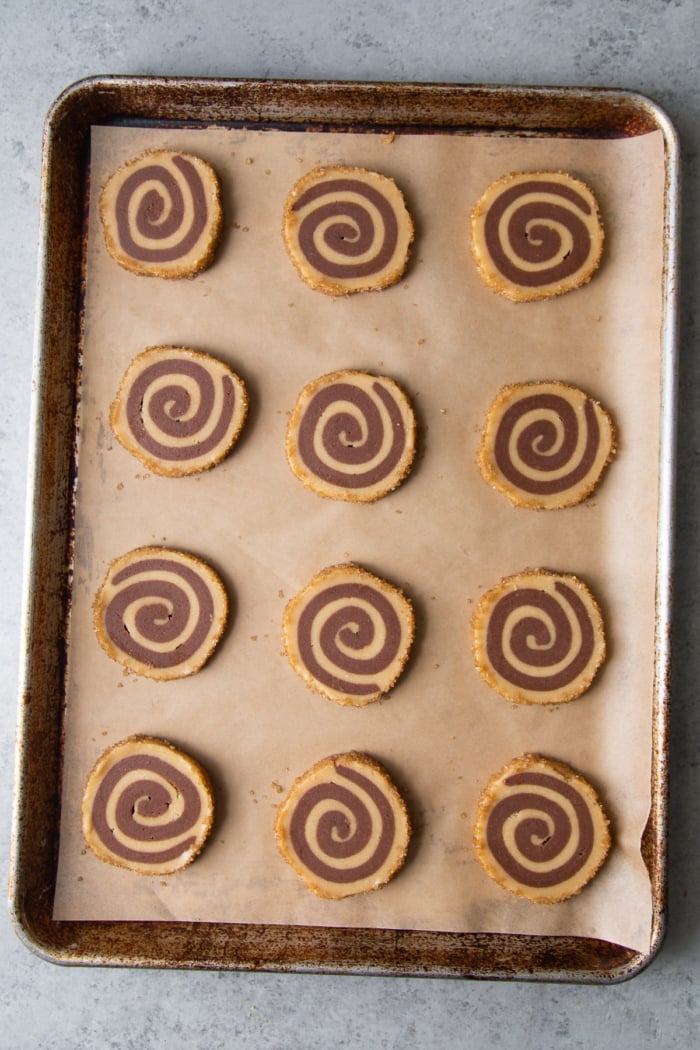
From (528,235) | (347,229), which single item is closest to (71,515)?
(347,229)

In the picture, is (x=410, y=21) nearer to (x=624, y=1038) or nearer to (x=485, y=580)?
(x=485, y=580)

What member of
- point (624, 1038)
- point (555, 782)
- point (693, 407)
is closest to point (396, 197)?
point (693, 407)

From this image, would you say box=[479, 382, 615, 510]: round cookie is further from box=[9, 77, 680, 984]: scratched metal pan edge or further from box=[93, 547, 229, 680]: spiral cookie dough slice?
box=[93, 547, 229, 680]: spiral cookie dough slice

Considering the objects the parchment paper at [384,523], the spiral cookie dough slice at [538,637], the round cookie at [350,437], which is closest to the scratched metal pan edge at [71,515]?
the parchment paper at [384,523]

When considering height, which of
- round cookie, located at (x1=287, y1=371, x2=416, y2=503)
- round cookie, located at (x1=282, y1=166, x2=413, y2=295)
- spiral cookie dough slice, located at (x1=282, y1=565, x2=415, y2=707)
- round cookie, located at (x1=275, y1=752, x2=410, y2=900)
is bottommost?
round cookie, located at (x1=275, y1=752, x2=410, y2=900)

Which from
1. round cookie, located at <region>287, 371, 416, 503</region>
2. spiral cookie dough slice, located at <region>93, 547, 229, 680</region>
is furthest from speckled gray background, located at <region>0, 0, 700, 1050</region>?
round cookie, located at <region>287, 371, 416, 503</region>

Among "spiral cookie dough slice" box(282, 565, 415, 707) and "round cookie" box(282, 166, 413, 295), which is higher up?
"round cookie" box(282, 166, 413, 295)

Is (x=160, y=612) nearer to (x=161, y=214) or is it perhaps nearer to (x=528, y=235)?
(x=161, y=214)
